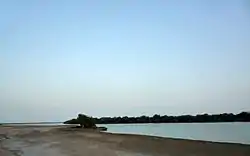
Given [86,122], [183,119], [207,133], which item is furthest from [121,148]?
[183,119]

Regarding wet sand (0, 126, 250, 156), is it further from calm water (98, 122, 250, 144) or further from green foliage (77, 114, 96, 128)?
green foliage (77, 114, 96, 128)

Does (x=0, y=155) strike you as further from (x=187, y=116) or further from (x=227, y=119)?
(x=187, y=116)

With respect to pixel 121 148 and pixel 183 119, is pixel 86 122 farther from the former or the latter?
pixel 183 119

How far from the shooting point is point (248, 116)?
414ft

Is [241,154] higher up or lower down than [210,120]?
lower down

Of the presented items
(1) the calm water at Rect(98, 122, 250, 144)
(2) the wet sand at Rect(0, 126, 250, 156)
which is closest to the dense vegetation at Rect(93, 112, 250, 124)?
(1) the calm water at Rect(98, 122, 250, 144)

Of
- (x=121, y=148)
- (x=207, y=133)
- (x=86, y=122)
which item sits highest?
(x=86, y=122)

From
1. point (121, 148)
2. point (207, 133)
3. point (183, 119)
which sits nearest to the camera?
point (121, 148)

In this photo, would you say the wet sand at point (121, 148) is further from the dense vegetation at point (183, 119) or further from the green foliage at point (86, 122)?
the dense vegetation at point (183, 119)

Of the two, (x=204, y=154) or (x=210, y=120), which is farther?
(x=210, y=120)

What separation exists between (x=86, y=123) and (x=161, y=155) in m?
58.8

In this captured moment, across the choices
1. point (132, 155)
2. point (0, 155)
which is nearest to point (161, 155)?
point (132, 155)

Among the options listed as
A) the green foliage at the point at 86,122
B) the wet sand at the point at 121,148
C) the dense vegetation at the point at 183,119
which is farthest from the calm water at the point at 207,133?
the dense vegetation at the point at 183,119

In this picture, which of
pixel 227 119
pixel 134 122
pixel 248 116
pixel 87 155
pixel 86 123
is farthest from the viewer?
pixel 134 122
